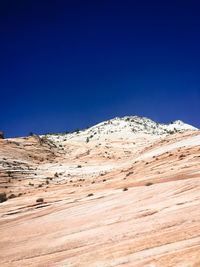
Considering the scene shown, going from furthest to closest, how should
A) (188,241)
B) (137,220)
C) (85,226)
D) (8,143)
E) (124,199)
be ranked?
1. (8,143)
2. (124,199)
3. (85,226)
4. (137,220)
5. (188,241)

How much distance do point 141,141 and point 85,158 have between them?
80.7 ft

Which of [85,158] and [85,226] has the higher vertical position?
[85,158]

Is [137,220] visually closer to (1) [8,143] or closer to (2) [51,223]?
(2) [51,223]

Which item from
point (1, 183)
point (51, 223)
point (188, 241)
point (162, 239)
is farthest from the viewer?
point (1, 183)

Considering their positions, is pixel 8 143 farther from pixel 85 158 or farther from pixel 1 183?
pixel 1 183

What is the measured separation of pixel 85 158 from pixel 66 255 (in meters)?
38.2

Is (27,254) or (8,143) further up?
(8,143)

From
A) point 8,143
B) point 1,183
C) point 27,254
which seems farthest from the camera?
point 8,143

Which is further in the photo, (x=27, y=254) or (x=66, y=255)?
(x=27, y=254)

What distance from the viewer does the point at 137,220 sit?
19.6 feet

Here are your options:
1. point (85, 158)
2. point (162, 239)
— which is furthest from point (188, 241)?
point (85, 158)

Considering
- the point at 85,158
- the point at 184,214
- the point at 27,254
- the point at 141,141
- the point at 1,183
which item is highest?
the point at 141,141

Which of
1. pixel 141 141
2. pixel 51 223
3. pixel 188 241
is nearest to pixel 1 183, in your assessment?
pixel 51 223

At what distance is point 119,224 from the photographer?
5.97m
